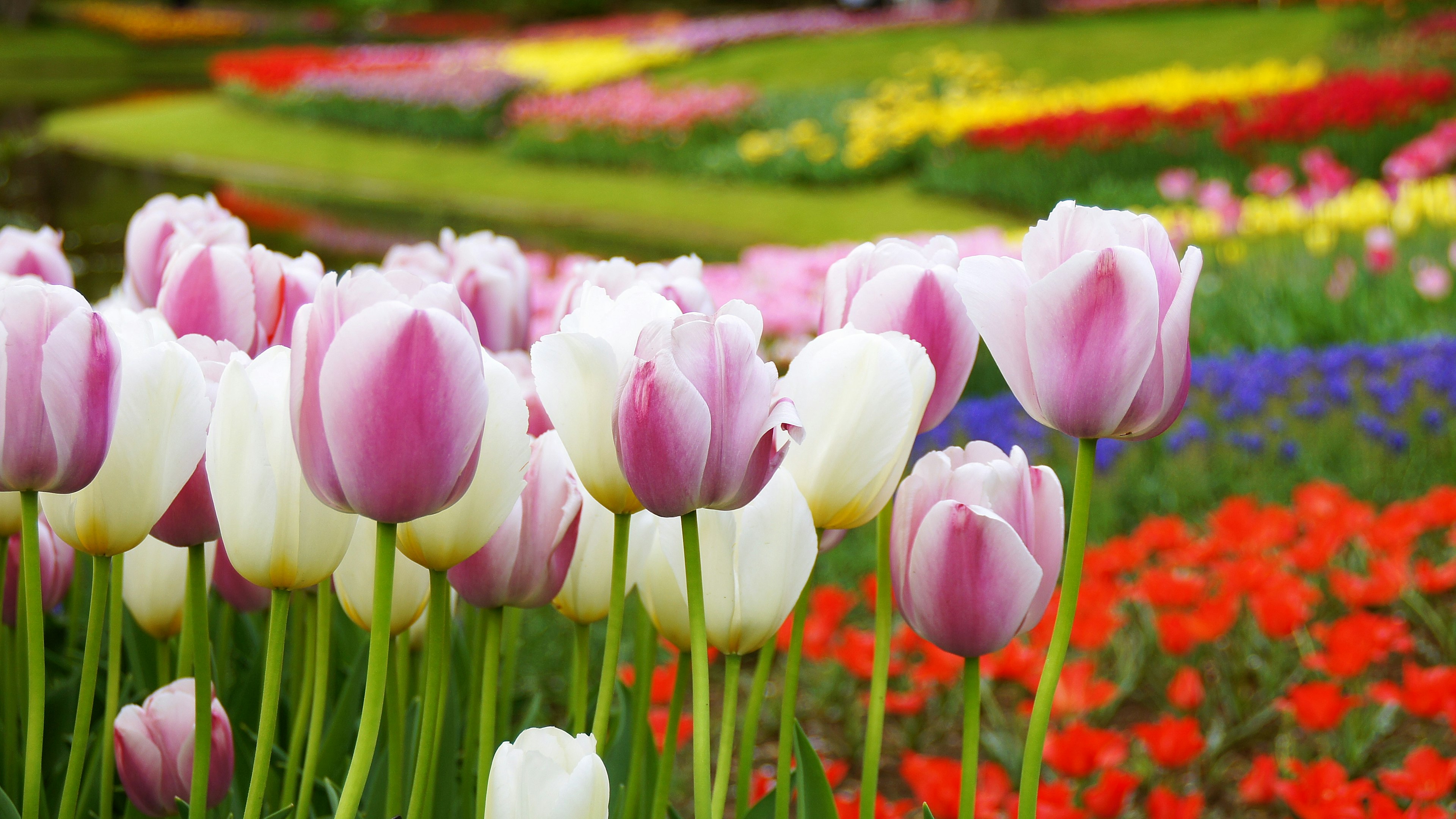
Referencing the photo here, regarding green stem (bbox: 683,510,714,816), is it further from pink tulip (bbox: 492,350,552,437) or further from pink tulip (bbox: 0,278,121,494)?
pink tulip (bbox: 0,278,121,494)

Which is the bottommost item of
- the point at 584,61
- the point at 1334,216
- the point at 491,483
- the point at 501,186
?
the point at 501,186

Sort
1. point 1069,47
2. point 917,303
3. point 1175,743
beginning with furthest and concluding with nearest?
point 1069,47 → point 1175,743 → point 917,303

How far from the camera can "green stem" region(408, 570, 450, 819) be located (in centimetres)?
82

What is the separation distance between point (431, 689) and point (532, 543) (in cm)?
12

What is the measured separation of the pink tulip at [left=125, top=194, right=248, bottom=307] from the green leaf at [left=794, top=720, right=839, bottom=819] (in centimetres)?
71

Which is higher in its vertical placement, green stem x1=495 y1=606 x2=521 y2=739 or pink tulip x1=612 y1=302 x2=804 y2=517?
pink tulip x1=612 y1=302 x2=804 y2=517

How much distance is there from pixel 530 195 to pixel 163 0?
35870 millimetres

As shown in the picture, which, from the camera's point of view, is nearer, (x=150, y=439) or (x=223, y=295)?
(x=150, y=439)

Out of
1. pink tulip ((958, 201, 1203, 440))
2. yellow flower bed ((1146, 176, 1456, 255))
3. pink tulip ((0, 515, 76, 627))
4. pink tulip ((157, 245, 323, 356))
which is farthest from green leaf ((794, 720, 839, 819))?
yellow flower bed ((1146, 176, 1456, 255))

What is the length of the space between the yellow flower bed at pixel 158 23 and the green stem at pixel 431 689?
1486 inches

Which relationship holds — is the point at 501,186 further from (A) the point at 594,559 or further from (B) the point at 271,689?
(B) the point at 271,689

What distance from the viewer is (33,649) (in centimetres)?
84

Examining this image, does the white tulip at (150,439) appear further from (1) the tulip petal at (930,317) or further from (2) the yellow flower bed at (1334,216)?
(2) the yellow flower bed at (1334,216)

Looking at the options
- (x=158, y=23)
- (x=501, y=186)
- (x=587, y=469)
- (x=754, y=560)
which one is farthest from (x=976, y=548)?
(x=158, y=23)
